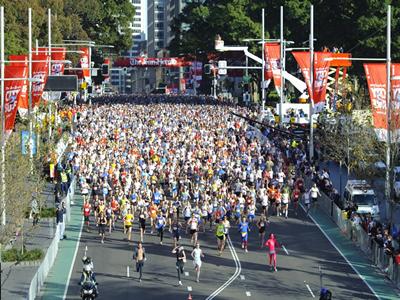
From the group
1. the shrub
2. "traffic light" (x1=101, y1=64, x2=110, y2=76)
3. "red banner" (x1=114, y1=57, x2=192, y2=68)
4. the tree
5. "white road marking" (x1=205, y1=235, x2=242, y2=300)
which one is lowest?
"white road marking" (x1=205, y1=235, x2=242, y2=300)

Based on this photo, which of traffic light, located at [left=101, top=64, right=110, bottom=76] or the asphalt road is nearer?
the asphalt road

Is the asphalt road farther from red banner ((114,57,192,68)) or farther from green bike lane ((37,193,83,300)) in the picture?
red banner ((114,57,192,68))

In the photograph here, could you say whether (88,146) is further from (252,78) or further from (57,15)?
(252,78)

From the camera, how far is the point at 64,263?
117 ft

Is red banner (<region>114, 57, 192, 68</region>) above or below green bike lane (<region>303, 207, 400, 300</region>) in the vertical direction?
above

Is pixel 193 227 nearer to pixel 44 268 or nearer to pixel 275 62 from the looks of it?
pixel 44 268

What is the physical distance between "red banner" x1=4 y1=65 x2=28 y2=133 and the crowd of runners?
5.81 meters

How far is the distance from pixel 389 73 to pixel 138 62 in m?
147

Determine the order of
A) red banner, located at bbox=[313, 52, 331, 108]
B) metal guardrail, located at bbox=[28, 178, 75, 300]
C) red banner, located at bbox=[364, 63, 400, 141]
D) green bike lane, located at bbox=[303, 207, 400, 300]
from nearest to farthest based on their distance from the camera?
metal guardrail, located at bbox=[28, 178, 75, 300]
green bike lane, located at bbox=[303, 207, 400, 300]
red banner, located at bbox=[364, 63, 400, 141]
red banner, located at bbox=[313, 52, 331, 108]

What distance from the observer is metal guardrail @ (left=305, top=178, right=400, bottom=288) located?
1309 inches

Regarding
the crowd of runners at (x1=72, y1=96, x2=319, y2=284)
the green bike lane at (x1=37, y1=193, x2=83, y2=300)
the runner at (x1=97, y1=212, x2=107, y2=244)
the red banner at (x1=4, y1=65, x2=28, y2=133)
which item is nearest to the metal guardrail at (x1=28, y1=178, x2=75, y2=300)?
the green bike lane at (x1=37, y1=193, x2=83, y2=300)

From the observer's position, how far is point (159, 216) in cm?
3975

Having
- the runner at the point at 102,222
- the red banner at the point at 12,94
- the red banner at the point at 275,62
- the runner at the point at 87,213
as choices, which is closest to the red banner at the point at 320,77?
the runner at the point at 87,213

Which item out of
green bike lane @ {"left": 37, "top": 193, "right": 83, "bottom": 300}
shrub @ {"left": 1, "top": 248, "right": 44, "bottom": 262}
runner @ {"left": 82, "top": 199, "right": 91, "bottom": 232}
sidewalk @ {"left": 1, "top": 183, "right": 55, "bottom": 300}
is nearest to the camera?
sidewalk @ {"left": 1, "top": 183, "right": 55, "bottom": 300}
